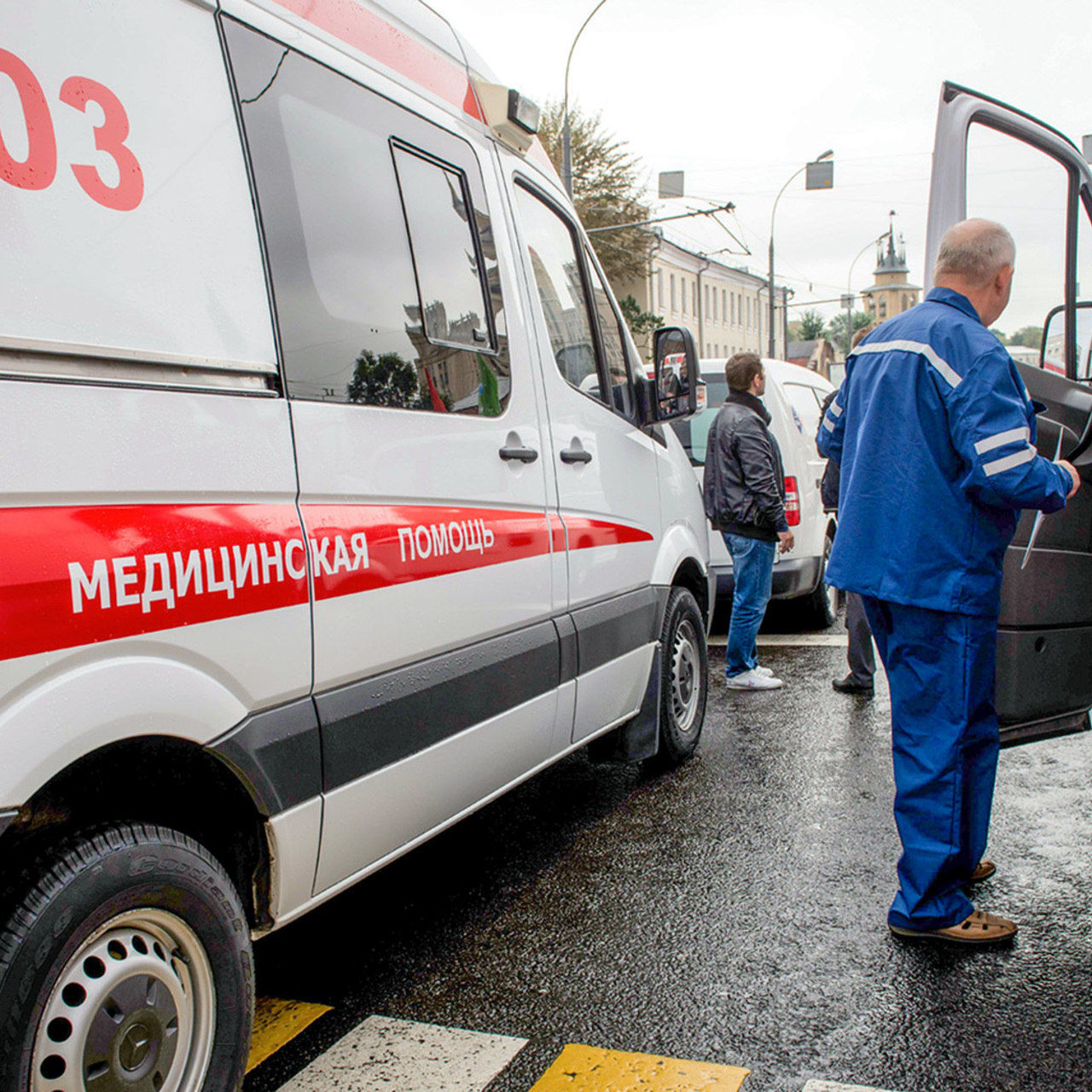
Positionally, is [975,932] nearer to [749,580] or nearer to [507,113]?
[507,113]

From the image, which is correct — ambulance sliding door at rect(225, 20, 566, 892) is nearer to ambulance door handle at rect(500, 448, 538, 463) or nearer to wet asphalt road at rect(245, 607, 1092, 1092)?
ambulance door handle at rect(500, 448, 538, 463)

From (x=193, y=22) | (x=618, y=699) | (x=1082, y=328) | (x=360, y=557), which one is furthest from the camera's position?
(x=618, y=699)

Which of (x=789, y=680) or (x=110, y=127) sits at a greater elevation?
(x=110, y=127)

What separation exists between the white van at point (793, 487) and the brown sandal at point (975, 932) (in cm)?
410

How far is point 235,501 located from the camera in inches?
82.4

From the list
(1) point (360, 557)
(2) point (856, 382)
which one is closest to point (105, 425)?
A: (1) point (360, 557)

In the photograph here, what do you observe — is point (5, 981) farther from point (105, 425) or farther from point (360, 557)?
point (360, 557)

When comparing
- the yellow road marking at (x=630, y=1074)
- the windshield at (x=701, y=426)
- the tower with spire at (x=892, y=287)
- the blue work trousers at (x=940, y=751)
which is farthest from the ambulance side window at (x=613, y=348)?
the tower with spire at (x=892, y=287)

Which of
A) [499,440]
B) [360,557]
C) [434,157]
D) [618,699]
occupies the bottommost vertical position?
[618,699]

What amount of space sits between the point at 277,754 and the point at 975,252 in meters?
2.22

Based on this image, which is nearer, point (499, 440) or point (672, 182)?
point (499, 440)

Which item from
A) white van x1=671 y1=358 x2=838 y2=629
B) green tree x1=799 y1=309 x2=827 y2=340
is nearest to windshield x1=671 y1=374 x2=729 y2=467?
white van x1=671 y1=358 x2=838 y2=629

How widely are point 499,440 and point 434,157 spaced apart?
30.1 inches

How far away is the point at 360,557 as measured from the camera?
242 cm
